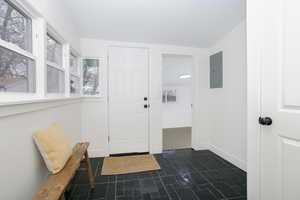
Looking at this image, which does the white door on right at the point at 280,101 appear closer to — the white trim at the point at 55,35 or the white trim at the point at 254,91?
the white trim at the point at 254,91

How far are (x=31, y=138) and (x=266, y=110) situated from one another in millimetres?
1857

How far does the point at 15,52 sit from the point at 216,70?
3.00 meters

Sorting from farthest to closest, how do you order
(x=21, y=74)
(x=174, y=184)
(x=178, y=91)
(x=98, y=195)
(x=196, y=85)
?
1. (x=178, y=91)
2. (x=196, y=85)
3. (x=174, y=184)
4. (x=98, y=195)
5. (x=21, y=74)

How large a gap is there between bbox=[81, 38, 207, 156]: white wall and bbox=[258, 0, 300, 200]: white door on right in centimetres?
203

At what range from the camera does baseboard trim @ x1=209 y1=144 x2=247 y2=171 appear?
2.29 meters

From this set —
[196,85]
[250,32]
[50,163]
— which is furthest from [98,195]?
[196,85]

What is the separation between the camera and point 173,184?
6.36 ft

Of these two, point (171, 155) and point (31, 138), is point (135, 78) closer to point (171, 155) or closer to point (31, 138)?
point (171, 155)

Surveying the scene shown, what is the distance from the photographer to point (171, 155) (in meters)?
2.87

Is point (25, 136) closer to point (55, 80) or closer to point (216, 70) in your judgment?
point (55, 80)

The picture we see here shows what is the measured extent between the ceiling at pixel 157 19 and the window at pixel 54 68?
61 centimetres

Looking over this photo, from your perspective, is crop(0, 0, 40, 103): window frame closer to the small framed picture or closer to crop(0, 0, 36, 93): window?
crop(0, 0, 36, 93): window

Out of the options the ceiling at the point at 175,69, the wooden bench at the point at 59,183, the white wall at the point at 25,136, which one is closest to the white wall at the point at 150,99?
the ceiling at the point at 175,69

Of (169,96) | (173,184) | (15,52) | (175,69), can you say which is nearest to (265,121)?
(173,184)
